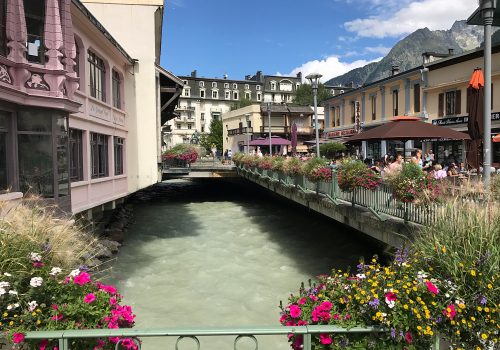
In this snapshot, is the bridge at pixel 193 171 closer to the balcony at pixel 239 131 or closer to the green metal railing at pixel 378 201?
the green metal railing at pixel 378 201

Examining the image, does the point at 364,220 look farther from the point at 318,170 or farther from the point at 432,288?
the point at 432,288

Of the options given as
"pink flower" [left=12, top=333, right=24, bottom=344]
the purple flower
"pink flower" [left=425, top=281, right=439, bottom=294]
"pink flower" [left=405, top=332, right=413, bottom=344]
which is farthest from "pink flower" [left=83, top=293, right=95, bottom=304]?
"pink flower" [left=425, top=281, right=439, bottom=294]

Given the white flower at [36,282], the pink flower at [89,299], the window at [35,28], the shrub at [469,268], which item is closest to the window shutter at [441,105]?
the window at [35,28]

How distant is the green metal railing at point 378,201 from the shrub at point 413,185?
188mm

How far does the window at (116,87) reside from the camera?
17109 millimetres

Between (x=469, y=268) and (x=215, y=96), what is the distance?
9212 cm

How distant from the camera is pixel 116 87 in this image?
1762 cm

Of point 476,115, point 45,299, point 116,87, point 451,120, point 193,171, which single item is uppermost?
point 116,87

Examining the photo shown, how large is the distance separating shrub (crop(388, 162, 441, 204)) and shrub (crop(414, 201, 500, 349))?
3.05m

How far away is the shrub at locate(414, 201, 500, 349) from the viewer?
130 inches

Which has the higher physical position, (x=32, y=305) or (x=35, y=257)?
(x=35, y=257)

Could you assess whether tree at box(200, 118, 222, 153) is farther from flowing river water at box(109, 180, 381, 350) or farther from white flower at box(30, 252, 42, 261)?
white flower at box(30, 252, 42, 261)

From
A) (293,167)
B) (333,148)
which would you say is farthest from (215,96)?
(293,167)

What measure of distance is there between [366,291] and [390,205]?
6.40 m
